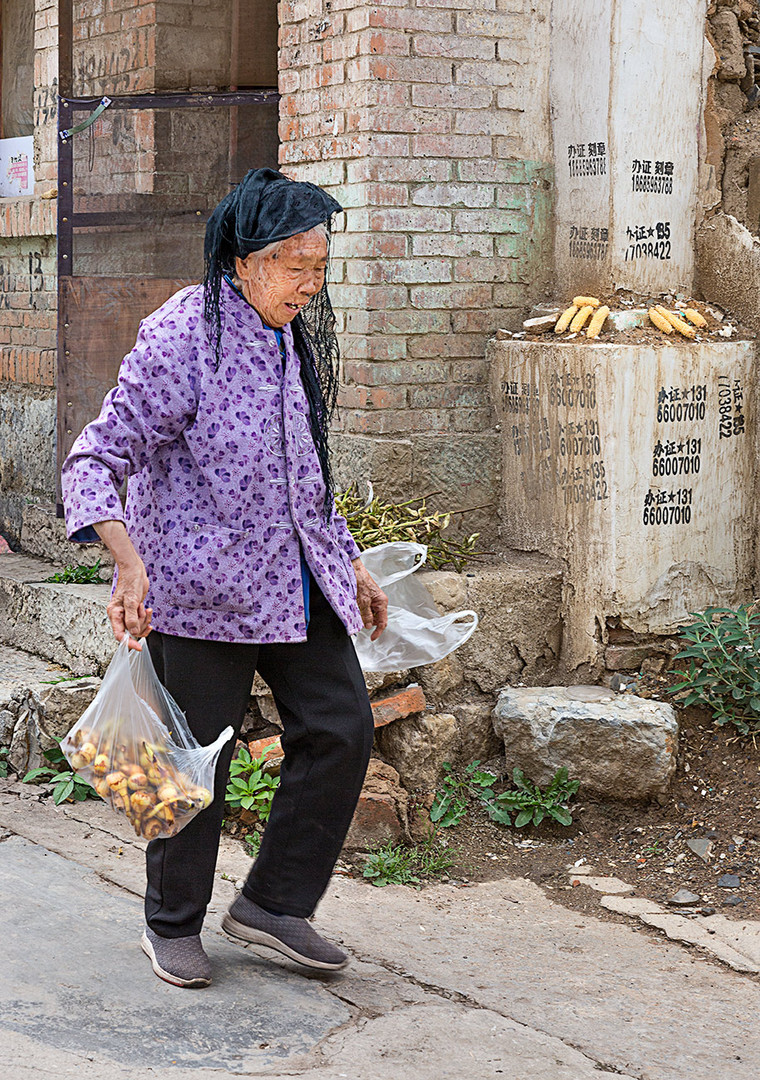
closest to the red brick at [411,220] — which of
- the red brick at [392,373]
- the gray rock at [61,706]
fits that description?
the red brick at [392,373]

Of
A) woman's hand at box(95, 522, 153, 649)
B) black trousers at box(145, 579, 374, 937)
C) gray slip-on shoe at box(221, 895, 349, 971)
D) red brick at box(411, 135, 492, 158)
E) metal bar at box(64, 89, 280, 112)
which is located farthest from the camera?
metal bar at box(64, 89, 280, 112)

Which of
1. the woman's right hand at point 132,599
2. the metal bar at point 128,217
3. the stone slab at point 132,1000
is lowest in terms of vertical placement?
the stone slab at point 132,1000

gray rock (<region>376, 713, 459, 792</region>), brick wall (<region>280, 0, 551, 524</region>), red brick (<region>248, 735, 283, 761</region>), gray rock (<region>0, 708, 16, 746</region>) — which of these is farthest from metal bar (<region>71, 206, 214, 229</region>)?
gray rock (<region>376, 713, 459, 792</region>)

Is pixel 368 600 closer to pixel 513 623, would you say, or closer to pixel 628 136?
pixel 513 623

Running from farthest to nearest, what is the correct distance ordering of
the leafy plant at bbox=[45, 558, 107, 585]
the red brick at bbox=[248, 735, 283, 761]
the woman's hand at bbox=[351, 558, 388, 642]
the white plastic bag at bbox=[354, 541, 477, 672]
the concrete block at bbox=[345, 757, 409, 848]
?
1. the leafy plant at bbox=[45, 558, 107, 585]
2. the red brick at bbox=[248, 735, 283, 761]
3. the concrete block at bbox=[345, 757, 409, 848]
4. the white plastic bag at bbox=[354, 541, 477, 672]
5. the woman's hand at bbox=[351, 558, 388, 642]

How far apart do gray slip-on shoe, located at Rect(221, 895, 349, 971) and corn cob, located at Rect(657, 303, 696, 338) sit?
2.43m

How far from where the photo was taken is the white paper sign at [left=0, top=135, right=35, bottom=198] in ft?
21.2

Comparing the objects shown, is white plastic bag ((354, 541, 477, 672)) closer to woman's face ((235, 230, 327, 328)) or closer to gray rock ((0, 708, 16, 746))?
woman's face ((235, 230, 327, 328))

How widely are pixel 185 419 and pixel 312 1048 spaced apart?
1308mm

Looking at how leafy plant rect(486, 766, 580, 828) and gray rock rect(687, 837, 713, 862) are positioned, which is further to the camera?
leafy plant rect(486, 766, 580, 828)

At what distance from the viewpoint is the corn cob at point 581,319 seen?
14.8 feet

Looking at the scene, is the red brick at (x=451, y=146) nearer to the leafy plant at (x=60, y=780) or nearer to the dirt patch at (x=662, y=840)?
the dirt patch at (x=662, y=840)

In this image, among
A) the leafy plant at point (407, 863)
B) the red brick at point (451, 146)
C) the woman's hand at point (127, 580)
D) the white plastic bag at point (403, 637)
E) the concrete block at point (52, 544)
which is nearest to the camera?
the woman's hand at point (127, 580)

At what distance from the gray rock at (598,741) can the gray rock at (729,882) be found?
0.40m
